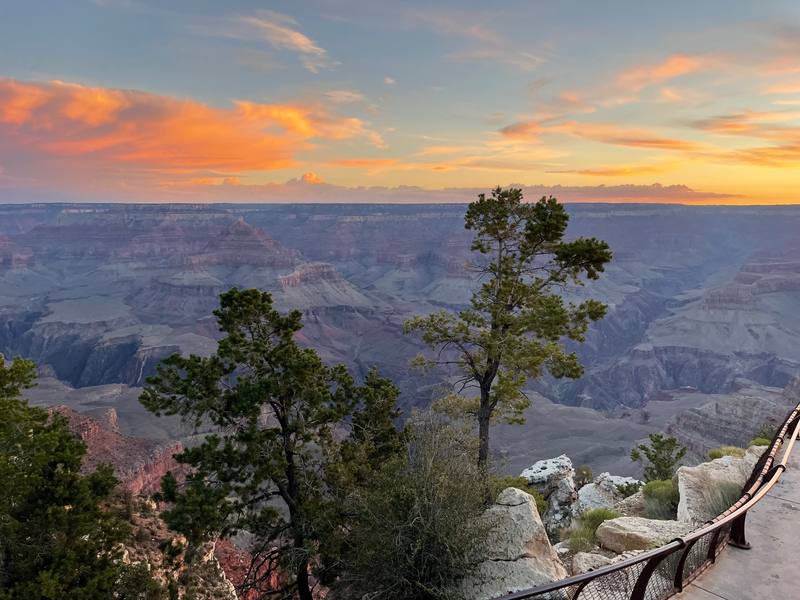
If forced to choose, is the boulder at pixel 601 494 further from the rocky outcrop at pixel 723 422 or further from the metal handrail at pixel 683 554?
the rocky outcrop at pixel 723 422

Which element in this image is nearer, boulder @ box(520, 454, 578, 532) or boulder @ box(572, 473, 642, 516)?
boulder @ box(520, 454, 578, 532)

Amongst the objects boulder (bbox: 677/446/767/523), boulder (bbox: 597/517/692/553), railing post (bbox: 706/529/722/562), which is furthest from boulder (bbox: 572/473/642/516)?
railing post (bbox: 706/529/722/562)

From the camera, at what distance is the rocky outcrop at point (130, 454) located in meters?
51.6

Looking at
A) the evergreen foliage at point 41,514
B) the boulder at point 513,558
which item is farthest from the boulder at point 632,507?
the evergreen foliage at point 41,514

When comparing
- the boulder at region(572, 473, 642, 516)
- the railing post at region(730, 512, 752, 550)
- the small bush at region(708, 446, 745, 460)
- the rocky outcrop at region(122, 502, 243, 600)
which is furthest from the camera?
the boulder at region(572, 473, 642, 516)

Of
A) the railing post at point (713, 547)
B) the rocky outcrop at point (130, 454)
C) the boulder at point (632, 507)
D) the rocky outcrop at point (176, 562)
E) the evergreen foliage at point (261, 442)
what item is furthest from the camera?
the rocky outcrop at point (130, 454)

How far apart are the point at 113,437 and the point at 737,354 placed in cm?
18546

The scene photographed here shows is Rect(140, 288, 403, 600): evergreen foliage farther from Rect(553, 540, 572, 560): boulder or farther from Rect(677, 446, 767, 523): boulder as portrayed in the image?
Rect(677, 446, 767, 523): boulder

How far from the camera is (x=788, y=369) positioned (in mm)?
155625

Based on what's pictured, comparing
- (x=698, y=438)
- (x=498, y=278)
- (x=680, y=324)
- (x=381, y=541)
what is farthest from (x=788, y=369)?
(x=381, y=541)

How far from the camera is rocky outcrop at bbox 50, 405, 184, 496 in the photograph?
5162 centimetres

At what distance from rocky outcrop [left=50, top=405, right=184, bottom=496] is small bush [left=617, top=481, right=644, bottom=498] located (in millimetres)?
42742

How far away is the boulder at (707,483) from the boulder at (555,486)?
51.8ft

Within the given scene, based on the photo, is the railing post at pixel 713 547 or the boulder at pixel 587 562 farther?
the boulder at pixel 587 562
